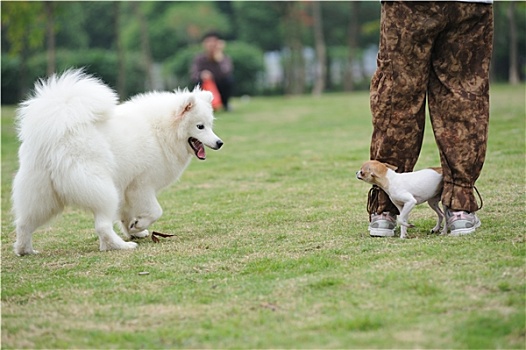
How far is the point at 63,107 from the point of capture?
5.53 meters

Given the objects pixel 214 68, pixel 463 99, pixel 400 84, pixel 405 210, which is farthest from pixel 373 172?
pixel 214 68

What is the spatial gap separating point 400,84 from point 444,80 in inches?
11.1

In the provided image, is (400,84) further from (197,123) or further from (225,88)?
(225,88)

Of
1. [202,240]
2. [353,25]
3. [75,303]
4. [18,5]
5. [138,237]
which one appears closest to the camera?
[75,303]

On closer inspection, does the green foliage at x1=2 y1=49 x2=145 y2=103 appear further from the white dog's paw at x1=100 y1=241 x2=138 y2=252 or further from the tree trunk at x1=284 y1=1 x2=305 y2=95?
the white dog's paw at x1=100 y1=241 x2=138 y2=252

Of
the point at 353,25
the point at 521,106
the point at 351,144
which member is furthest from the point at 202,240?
the point at 353,25

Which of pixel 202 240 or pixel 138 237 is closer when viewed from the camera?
pixel 202 240

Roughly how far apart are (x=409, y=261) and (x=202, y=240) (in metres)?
1.75

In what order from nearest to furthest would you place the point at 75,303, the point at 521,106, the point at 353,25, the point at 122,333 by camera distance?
the point at 122,333 → the point at 75,303 → the point at 521,106 → the point at 353,25

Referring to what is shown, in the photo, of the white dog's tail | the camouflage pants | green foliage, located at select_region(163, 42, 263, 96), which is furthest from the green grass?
green foliage, located at select_region(163, 42, 263, 96)

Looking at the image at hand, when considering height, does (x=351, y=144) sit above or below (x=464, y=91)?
below

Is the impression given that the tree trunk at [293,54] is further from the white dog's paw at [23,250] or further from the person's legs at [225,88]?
the white dog's paw at [23,250]

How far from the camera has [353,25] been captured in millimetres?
35469

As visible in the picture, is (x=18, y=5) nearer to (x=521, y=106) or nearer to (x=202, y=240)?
(x=521, y=106)
